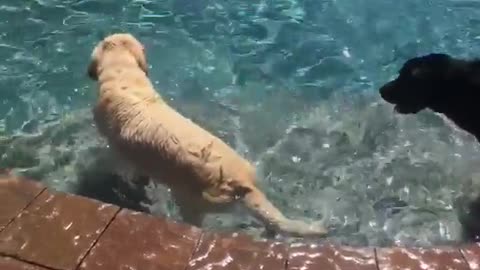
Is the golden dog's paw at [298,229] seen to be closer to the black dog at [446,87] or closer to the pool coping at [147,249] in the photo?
the pool coping at [147,249]

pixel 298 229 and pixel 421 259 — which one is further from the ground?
pixel 421 259

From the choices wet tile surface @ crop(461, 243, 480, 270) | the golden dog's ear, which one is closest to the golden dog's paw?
wet tile surface @ crop(461, 243, 480, 270)

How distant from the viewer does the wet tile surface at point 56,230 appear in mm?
2754

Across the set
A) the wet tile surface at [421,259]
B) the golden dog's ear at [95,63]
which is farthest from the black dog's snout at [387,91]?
the golden dog's ear at [95,63]

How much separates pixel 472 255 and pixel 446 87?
1.27 m

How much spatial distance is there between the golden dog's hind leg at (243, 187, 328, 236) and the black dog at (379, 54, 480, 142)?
4.02 feet

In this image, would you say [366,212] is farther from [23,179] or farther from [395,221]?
[23,179]

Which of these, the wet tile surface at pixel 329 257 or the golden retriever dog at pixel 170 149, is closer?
the wet tile surface at pixel 329 257

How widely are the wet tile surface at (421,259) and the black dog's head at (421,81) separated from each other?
1.26 meters

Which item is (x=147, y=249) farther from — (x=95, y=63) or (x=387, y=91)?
(x=387, y=91)

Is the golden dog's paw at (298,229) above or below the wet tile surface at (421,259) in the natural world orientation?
below

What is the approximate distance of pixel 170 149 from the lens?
3311mm

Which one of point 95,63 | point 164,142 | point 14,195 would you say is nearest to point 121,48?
point 95,63

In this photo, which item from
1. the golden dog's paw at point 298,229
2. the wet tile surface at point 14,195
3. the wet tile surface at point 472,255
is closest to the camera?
the wet tile surface at point 472,255
